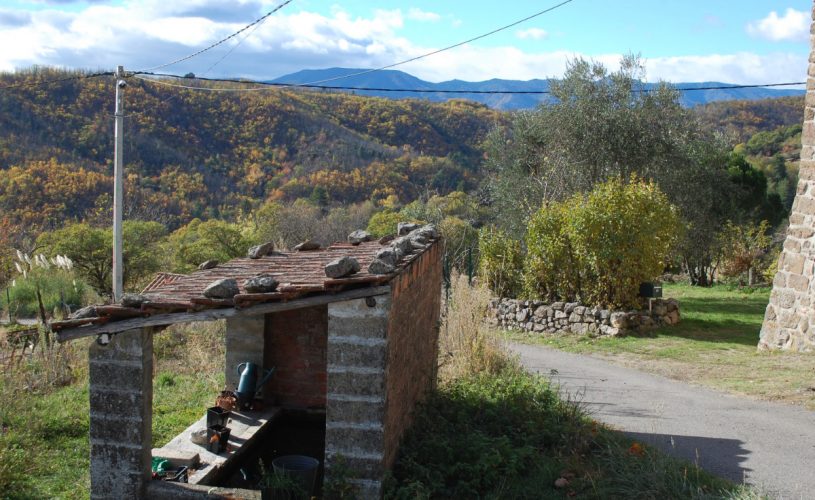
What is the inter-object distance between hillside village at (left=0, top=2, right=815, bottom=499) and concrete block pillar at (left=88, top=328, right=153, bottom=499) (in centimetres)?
2

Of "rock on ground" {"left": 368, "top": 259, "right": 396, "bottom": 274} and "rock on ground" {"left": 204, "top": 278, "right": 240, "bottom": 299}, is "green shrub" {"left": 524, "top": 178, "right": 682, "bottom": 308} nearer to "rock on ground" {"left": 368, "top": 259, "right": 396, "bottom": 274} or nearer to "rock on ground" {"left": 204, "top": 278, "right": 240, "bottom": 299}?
"rock on ground" {"left": 368, "top": 259, "right": 396, "bottom": 274}

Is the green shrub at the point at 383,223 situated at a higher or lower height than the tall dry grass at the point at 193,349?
higher

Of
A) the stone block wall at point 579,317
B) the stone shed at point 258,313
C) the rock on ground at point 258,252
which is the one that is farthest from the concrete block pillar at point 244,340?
the stone block wall at point 579,317

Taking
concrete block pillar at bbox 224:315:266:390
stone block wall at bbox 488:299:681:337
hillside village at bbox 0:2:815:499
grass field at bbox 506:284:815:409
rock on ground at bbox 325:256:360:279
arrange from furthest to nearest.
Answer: stone block wall at bbox 488:299:681:337 < grass field at bbox 506:284:815:409 < concrete block pillar at bbox 224:315:266:390 < hillside village at bbox 0:2:815:499 < rock on ground at bbox 325:256:360:279

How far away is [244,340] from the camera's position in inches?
314

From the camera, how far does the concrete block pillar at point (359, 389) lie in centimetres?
571

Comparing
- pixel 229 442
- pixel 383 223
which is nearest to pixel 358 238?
pixel 229 442

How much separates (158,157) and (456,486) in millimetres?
35393

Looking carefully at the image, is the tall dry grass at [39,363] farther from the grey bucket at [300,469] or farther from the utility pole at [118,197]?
the grey bucket at [300,469]

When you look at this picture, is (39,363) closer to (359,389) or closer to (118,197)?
(118,197)

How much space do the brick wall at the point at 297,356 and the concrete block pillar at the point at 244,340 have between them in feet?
0.53

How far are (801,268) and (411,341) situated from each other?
877cm

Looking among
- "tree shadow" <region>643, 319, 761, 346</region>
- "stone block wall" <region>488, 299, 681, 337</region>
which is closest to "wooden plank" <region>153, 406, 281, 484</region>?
"stone block wall" <region>488, 299, 681, 337</region>

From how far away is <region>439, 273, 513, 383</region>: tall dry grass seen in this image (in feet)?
33.3
